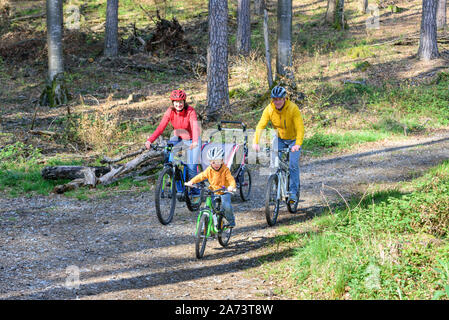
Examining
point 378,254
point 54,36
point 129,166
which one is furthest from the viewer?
point 54,36

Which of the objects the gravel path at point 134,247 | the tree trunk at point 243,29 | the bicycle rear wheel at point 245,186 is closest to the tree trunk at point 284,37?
the gravel path at point 134,247

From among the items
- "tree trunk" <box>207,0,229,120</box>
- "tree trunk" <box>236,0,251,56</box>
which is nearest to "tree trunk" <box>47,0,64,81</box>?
"tree trunk" <box>207,0,229,120</box>

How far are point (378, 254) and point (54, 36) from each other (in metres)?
16.3

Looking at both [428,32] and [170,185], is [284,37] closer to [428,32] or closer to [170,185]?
[428,32]

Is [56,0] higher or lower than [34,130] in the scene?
higher

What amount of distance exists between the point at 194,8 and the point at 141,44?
8102 mm

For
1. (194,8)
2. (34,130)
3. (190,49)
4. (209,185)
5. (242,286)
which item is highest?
(194,8)

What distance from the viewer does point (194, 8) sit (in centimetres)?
3231

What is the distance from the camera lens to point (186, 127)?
8.67 metres

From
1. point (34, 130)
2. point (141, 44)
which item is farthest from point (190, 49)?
point (34, 130)

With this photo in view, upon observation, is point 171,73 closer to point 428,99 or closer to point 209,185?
point 428,99

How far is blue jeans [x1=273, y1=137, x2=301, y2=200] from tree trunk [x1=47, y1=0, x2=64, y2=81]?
1310cm

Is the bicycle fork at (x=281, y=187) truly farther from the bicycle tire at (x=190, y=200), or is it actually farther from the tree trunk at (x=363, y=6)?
the tree trunk at (x=363, y=6)

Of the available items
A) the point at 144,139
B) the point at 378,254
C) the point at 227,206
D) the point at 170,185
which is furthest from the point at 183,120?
the point at 144,139
